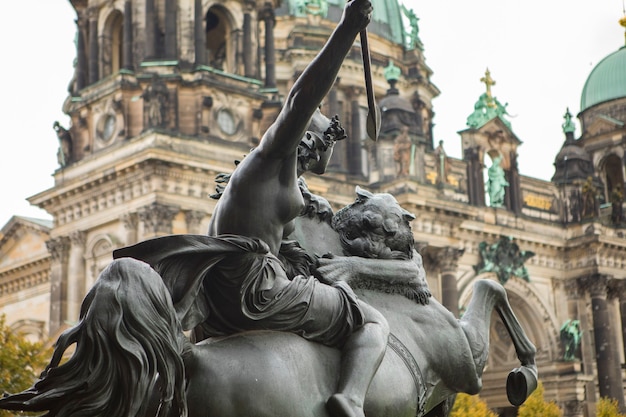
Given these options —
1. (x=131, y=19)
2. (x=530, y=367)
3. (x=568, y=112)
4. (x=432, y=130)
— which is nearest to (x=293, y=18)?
(x=432, y=130)

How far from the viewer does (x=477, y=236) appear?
47.8 meters

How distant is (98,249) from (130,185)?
2552 mm

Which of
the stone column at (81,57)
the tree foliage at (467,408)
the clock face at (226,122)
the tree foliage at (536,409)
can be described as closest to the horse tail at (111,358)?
the tree foliage at (467,408)

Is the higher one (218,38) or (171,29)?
(218,38)

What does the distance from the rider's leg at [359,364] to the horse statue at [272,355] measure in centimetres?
7

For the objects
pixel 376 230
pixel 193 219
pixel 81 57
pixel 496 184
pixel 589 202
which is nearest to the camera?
pixel 376 230

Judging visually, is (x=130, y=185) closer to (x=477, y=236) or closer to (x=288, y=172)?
(x=477, y=236)

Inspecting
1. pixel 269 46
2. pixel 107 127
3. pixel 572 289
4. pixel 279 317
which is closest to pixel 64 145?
pixel 107 127

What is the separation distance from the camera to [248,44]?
127ft

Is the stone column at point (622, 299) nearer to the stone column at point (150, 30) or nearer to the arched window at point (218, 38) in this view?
the arched window at point (218, 38)

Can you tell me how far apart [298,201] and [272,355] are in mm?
663

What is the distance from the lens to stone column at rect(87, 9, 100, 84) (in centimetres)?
3903

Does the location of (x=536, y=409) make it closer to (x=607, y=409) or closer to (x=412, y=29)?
(x=607, y=409)

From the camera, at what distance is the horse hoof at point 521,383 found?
17.9 feet
